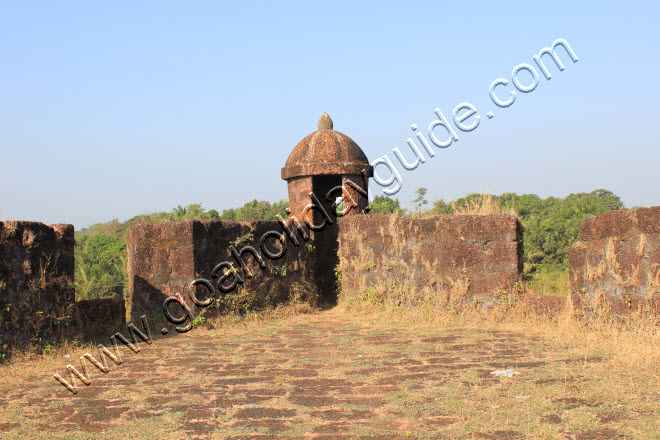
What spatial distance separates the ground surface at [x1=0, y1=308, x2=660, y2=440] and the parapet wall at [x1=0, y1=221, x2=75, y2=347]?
444mm

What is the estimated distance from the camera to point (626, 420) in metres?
3.97

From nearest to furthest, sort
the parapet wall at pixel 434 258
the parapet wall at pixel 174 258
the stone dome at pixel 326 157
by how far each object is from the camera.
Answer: the parapet wall at pixel 434 258 → the parapet wall at pixel 174 258 → the stone dome at pixel 326 157

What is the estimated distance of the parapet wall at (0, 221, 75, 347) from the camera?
6.45 metres

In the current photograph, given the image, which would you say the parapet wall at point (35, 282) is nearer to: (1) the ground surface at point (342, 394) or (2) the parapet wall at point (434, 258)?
(1) the ground surface at point (342, 394)

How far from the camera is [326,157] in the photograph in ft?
37.3

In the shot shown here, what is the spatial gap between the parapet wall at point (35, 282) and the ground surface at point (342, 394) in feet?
1.46

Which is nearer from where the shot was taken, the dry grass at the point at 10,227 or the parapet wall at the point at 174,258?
the dry grass at the point at 10,227

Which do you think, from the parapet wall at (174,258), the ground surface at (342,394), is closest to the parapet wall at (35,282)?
the ground surface at (342,394)

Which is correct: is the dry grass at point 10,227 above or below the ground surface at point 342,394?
above

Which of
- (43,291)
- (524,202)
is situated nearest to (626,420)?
(43,291)

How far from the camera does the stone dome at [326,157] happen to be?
1124cm

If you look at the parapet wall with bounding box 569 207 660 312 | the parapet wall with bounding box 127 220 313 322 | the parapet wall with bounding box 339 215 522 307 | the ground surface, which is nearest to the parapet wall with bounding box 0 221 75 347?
the ground surface

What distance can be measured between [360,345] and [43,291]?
12.2 feet

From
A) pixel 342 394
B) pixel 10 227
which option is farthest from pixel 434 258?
pixel 10 227
